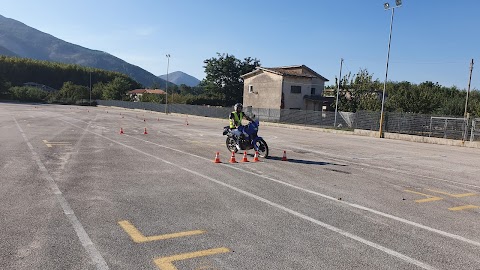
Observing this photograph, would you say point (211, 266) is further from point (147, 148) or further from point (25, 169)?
point (147, 148)

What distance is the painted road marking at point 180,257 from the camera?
4215 mm

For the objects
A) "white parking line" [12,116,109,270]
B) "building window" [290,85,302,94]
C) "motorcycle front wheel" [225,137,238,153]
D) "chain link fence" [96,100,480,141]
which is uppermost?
"building window" [290,85,302,94]

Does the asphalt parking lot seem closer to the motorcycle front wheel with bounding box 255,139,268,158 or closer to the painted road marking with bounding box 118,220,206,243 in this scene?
the painted road marking with bounding box 118,220,206,243

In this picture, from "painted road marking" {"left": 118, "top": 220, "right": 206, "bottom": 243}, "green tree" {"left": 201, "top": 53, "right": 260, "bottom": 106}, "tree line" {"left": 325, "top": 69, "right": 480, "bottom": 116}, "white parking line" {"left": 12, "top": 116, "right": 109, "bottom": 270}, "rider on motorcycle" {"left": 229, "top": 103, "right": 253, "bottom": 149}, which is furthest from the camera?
"green tree" {"left": 201, "top": 53, "right": 260, "bottom": 106}

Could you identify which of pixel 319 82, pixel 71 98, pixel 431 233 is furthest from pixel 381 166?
pixel 71 98

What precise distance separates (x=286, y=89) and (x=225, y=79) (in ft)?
101

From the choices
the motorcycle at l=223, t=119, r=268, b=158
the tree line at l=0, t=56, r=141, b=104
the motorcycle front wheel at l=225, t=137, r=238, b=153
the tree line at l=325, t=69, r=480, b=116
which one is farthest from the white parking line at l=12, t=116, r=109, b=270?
the tree line at l=0, t=56, r=141, b=104

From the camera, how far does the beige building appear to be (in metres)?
56.9

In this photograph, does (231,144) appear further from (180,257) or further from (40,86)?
(40,86)

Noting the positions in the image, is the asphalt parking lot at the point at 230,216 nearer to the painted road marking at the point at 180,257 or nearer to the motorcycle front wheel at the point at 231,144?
the painted road marking at the point at 180,257

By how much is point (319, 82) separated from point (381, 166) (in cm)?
5079

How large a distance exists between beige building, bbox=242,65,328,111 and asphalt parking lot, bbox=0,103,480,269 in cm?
4585

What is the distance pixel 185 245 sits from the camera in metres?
4.84

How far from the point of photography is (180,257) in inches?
176
